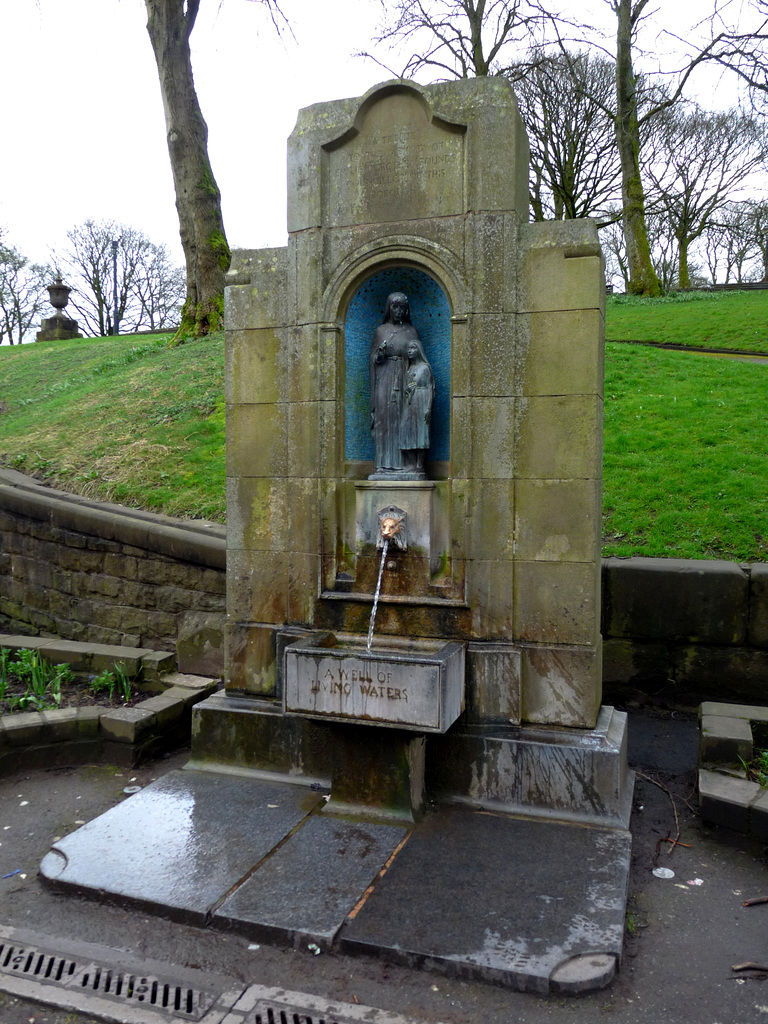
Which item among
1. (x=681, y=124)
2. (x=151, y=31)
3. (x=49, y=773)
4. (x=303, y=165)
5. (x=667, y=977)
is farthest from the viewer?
(x=681, y=124)

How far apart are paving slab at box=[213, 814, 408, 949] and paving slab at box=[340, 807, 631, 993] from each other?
0.11 m

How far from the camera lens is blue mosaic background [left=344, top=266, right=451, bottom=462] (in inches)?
212

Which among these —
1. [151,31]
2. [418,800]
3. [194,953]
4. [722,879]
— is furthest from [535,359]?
[151,31]

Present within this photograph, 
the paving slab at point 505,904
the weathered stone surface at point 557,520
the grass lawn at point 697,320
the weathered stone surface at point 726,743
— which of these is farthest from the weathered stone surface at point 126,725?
the grass lawn at point 697,320

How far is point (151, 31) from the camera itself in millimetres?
14438

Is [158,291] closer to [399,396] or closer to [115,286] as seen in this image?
[115,286]

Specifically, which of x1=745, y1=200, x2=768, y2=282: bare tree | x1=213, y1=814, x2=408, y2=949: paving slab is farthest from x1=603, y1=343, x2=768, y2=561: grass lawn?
x1=745, y1=200, x2=768, y2=282: bare tree

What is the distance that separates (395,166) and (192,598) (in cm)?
436

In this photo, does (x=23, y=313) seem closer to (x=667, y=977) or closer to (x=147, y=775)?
(x=147, y=775)

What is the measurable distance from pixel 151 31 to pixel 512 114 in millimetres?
12714

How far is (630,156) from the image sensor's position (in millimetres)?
21047

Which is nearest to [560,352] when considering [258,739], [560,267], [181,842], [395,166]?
[560,267]

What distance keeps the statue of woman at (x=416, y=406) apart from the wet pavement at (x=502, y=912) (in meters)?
2.50

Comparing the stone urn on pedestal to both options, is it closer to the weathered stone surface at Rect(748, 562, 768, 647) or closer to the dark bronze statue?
the dark bronze statue
